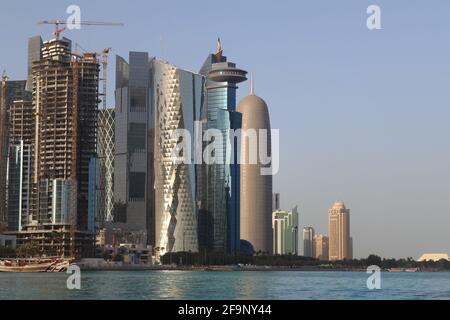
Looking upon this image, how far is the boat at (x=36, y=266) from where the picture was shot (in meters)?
192

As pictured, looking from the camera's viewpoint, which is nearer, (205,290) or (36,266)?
(205,290)

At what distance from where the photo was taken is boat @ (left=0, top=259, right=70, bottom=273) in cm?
19238

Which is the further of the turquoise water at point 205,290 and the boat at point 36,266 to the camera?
the boat at point 36,266

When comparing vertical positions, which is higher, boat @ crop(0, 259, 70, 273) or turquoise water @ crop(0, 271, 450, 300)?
turquoise water @ crop(0, 271, 450, 300)

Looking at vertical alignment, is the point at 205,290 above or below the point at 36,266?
above

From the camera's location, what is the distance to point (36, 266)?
627ft

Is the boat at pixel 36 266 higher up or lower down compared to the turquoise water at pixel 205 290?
lower down

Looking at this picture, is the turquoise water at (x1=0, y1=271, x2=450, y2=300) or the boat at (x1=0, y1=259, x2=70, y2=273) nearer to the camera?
the turquoise water at (x1=0, y1=271, x2=450, y2=300)
